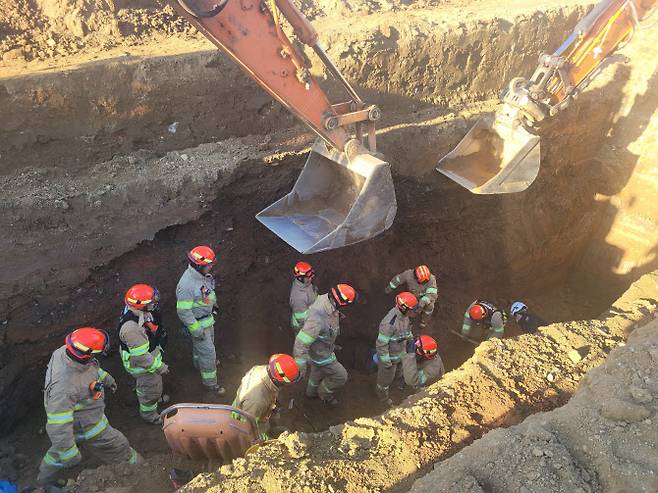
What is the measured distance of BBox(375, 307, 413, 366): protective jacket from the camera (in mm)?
7199

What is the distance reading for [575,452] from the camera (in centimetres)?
388

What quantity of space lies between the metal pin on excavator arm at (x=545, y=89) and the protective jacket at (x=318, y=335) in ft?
8.51

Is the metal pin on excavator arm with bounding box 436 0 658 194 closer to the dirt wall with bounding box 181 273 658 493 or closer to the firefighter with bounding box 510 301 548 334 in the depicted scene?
the dirt wall with bounding box 181 273 658 493

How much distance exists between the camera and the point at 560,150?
10.0m

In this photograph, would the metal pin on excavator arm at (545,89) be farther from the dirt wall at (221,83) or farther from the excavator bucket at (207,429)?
the excavator bucket at (207,429)

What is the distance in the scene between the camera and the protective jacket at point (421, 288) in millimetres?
8375

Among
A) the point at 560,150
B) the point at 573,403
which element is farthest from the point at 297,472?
the point at 560,150

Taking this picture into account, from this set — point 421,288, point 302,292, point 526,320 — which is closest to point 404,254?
point 421,288

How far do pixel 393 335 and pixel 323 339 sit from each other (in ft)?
3.54

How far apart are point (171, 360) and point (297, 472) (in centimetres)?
398

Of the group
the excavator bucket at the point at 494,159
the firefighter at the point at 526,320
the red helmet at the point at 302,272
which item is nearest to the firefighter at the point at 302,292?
the red helmet at the point at 302,272

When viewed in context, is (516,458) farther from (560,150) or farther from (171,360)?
(560,150)

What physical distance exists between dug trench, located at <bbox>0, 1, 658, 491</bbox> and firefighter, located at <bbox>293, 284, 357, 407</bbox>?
23.5 inches

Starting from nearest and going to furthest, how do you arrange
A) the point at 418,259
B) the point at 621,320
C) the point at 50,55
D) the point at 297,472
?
1. the point at 297,472
2. the point at 621,320
3. the point at 50,55
4. the point at 418,259
